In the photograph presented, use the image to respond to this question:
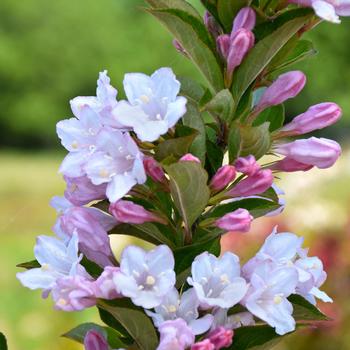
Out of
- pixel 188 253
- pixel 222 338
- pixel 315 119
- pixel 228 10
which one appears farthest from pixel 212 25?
pixel 222 338

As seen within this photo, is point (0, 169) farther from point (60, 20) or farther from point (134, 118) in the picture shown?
point (134, 118)

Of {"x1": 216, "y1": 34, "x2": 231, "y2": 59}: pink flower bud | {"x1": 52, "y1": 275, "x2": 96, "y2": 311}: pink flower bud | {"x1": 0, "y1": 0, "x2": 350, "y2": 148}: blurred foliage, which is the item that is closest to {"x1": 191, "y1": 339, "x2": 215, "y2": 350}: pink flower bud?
{"x1": 52, "y1": 275, "x2": 96, "y2": 311}: pink flower bud

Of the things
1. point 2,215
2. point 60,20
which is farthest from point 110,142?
point 60,20

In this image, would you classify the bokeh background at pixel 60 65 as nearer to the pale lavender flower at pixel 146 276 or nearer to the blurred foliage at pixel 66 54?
the blurred foliage at pixel 66 54

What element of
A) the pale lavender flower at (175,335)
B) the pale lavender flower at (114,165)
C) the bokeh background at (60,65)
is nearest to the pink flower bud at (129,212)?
the pale lavender flower at (114,165)

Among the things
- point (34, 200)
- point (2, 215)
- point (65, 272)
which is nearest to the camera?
point (65, 272)
